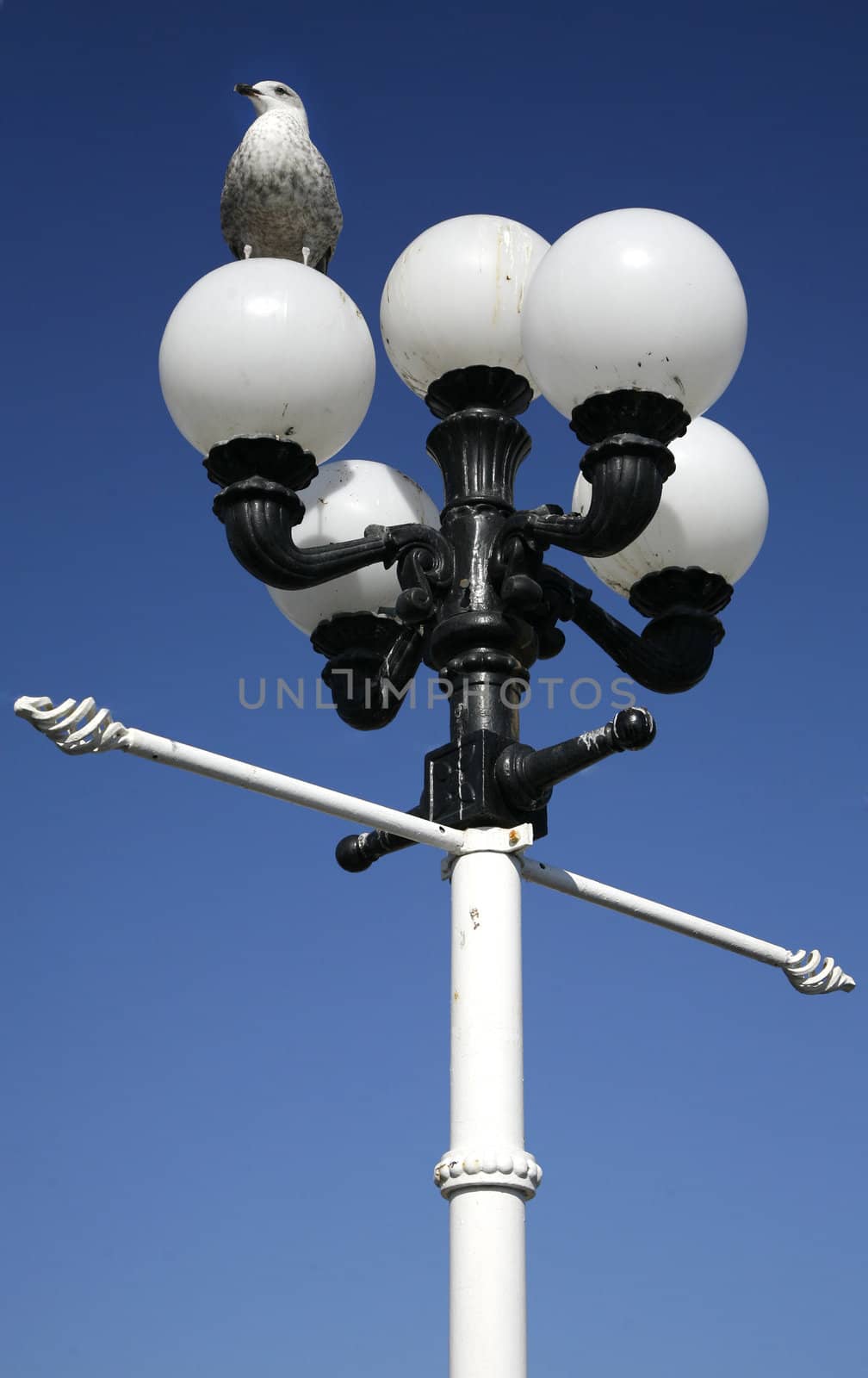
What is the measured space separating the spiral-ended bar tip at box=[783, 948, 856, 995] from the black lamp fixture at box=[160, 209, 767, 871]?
0.80 meters

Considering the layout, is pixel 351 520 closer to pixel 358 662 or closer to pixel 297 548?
pixel 358 662

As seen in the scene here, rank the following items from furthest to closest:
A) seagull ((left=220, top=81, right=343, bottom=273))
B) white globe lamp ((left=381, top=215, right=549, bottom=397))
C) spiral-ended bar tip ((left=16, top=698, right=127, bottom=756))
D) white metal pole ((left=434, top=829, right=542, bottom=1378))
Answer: seagull ((left=220, top=81, right=343, bottom=273))
white globe lamp ((left=381, top=215, right=549, bottom=397))
white metal pole ((left=434, top=829, right=542, bottom=1378))
spiral-ended bar tip ((left=16, top=698, right=127, bottom=756))

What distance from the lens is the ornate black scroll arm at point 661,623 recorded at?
452 cm

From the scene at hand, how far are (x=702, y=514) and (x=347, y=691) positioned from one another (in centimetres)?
114

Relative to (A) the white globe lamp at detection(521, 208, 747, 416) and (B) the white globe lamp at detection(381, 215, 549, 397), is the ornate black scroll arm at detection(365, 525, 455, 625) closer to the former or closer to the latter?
(A) the white globe lamp at detection(521, 208, 747, 416)

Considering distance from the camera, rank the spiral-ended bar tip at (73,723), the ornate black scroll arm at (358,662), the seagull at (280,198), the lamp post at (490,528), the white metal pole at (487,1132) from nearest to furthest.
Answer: the spiral-ended bar tip at (73,723)
the white metal pole at (487,1132)
the lamp post at (490,528)
the ornate black scroll arm at (358,662)
the seagull at (280,198)

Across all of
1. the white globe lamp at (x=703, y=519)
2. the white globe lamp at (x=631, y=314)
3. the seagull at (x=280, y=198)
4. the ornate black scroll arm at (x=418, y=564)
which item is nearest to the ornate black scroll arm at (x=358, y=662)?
the ornate black scroll arm at (x=418, y=564)

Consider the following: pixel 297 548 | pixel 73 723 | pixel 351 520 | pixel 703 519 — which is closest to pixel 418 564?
pixel 297 548

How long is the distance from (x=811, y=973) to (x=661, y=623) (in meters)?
1.08

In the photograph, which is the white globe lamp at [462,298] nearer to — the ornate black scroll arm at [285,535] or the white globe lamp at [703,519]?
the white globe lamp at [703,519]

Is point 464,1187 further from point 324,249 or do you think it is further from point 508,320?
point 324,249

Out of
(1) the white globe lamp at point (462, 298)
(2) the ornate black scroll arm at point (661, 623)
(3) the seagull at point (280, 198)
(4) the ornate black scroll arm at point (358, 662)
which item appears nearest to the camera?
(2) the ornate black scroll arm at point (661, 623)

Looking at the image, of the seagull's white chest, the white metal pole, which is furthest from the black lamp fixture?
the seagull's white chest

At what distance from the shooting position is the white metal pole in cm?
350
